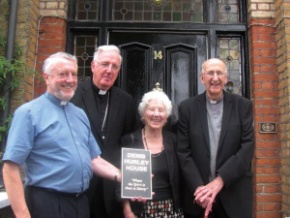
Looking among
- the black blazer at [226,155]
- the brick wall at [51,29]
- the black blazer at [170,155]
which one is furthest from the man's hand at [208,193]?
the brick wall at [51,29]

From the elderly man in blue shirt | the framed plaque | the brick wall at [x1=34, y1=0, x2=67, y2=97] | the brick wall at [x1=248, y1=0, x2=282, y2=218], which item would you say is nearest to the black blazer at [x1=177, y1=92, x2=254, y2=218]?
the framed plaque

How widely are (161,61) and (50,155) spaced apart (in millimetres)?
2579

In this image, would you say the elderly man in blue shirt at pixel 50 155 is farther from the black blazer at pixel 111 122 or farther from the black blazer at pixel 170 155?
the black blazer at pixel 170 155

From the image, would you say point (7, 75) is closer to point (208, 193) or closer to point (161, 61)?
point (161, 61)

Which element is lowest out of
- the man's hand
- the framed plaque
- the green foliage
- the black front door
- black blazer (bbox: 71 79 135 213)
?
the man's hand

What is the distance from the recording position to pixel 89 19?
4680mm

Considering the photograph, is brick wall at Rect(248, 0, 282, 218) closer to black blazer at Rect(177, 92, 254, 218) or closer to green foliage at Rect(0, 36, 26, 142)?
black blazer at Rect(177, 92, 254, 218)

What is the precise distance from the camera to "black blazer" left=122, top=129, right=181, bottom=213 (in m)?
2.99

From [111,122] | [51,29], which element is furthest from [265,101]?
[51,29]

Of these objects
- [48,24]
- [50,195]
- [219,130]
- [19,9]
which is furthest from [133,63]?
[50,195]

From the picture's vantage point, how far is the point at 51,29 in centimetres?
441

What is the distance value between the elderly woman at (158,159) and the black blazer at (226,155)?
106mm

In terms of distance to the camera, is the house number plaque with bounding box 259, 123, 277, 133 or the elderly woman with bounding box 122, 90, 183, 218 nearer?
the elderly woman with bounding box 122, 90, 183, 218

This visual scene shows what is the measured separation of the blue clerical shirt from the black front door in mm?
2134
